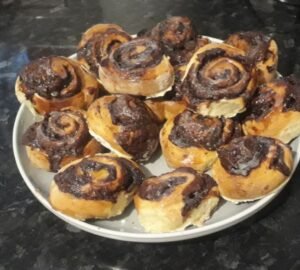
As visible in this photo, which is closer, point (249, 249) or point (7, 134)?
point (249, 249)

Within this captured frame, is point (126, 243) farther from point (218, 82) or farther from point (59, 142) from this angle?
point (218, 82)

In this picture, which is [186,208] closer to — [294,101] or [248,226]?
[248,226]

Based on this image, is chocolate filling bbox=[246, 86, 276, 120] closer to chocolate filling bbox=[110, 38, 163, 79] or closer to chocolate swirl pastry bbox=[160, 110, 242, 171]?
chocolate swirl pastry bbox=[160, 110, 242, 171]

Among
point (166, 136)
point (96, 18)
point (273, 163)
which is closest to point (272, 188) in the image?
point (273, 163)

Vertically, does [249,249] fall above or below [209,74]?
below

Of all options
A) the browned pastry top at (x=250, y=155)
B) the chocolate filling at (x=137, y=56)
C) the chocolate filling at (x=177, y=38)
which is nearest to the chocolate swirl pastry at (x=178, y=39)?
the chocolate filling at (x=177, y=38)

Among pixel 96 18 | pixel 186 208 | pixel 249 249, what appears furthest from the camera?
pixel 96 18

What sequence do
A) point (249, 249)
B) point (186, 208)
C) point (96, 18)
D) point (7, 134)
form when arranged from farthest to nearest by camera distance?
point (96, 18), point (7, 134), point (249, 249), point (186, 208)

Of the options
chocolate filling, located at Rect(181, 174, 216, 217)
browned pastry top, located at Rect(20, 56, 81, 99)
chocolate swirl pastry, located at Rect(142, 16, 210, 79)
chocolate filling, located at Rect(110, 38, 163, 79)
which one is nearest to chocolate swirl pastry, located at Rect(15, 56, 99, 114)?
browned pastry top, located at Rect(20, 56, 81, 99)
